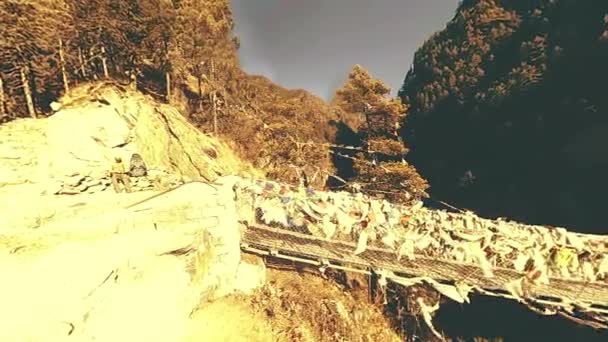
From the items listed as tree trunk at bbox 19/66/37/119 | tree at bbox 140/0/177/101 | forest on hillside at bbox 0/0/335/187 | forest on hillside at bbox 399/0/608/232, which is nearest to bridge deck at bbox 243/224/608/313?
forest on hillside at bbox 399/0/608/232

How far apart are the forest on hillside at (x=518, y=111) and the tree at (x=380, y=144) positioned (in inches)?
111

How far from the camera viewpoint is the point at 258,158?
27594 millimetres

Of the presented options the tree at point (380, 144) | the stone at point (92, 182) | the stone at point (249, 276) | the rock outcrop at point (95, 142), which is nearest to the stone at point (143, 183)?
the rock outcrop at point (95, 142)

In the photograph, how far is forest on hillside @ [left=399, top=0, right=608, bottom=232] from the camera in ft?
75.3

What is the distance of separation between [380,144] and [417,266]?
56.6 feet

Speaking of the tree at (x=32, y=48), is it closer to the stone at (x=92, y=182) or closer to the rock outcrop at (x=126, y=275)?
the stone at (x=92, y=182)

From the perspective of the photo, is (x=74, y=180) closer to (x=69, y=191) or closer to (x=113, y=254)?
(x=69, y=191)

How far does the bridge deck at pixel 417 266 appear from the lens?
44.9 feet

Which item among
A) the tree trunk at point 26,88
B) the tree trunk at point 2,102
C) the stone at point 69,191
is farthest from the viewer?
the tree trunk at point 2,102

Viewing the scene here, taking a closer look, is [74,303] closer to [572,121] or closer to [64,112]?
[64,112]

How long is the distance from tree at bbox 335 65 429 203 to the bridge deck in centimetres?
1375

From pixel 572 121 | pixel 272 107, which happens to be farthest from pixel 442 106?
pixel 272 107

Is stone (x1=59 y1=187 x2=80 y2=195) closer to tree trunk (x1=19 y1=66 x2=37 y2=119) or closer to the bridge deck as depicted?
the bridge deck

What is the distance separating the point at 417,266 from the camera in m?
13.9
